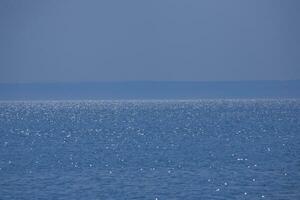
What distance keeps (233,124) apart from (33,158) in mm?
52825

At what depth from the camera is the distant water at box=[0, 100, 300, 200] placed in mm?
51906

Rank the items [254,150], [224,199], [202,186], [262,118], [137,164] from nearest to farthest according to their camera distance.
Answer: [224,199] < [202,186] < [137,164] < [254,150] < [262,118]

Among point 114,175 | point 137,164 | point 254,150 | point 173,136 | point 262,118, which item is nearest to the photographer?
point 114,175

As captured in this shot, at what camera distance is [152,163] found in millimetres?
66688

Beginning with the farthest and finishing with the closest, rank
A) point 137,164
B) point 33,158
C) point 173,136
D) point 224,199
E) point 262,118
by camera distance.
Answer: point 262,118 < point 173,136 < point 33,158 < point 137,164 < point 224,199

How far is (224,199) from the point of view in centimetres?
4941

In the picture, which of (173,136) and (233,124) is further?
(233,124)

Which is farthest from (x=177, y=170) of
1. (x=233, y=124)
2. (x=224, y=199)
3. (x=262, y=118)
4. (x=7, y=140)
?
(x=262, y=118)

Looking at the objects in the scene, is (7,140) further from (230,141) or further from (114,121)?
(114,121)

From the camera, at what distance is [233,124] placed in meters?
122

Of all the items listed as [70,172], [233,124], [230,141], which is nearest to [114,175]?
[70,172]

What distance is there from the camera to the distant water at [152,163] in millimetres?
51906

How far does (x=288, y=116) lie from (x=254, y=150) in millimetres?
61742

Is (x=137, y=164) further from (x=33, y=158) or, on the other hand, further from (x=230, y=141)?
(x=230, y=141)
